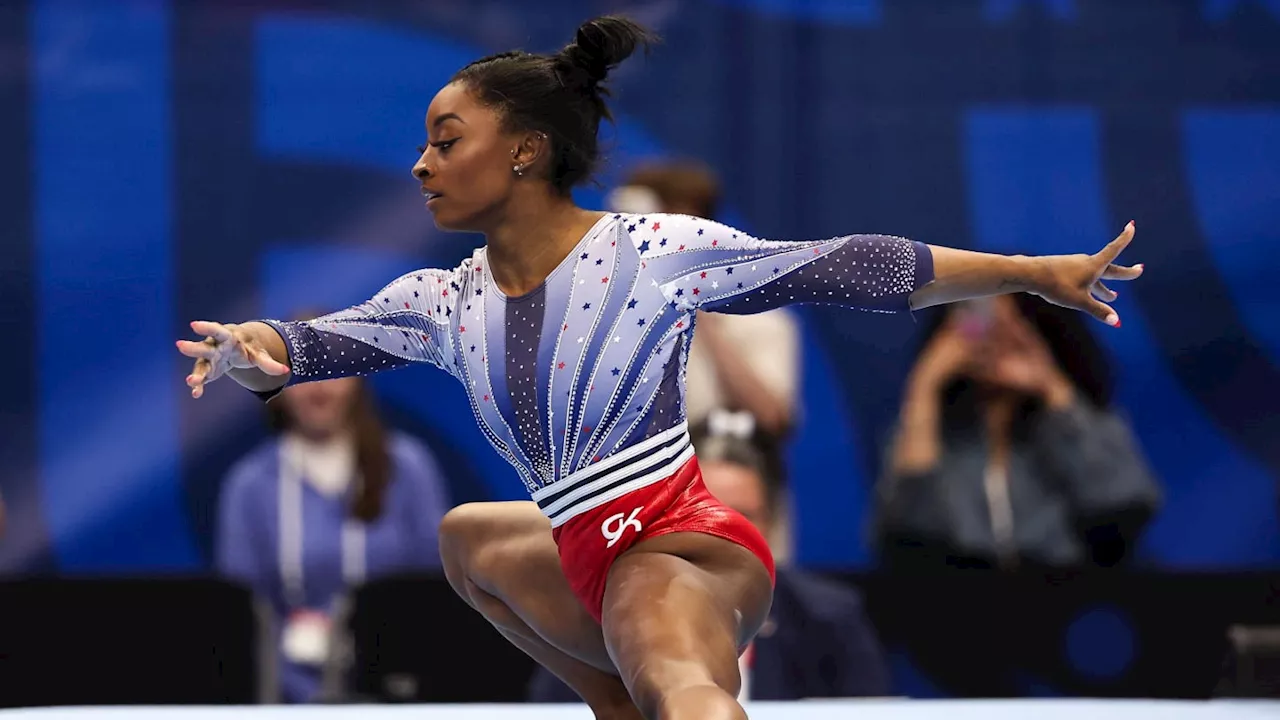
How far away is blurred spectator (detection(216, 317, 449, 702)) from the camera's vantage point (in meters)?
4.70

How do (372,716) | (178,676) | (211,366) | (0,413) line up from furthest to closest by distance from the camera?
(0,413) → (178,676) → (372,716) → (211,366)

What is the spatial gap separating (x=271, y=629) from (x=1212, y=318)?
10.8ft

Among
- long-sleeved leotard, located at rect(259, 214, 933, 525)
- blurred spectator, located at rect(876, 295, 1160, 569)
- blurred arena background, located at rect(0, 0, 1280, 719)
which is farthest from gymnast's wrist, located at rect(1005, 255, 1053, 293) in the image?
blurred arena background, located at rect(0, 0, 1280, 719)

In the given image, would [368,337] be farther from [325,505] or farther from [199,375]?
[325,505]

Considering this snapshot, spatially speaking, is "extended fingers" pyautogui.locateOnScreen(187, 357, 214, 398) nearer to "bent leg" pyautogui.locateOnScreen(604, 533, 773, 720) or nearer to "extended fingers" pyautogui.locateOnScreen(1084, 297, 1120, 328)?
"bent leg" pyautogui.locateOnScreen(604, 533, 773, 720)

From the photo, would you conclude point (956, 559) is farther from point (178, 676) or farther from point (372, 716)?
point (178, 676)

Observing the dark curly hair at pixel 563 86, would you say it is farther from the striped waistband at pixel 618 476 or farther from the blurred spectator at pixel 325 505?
the blurred spectator at pixel 325 505

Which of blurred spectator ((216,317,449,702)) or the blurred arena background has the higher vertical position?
the blurred arena background

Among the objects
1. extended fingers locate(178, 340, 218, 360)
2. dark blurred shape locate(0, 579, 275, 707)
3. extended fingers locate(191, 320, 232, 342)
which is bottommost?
dark blurred shape locate(0, 579, 275, 707)

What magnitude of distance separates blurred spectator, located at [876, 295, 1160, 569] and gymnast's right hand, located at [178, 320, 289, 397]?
2.71 metres

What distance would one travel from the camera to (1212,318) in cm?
523

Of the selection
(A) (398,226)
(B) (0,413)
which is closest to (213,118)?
(A) (398,226)

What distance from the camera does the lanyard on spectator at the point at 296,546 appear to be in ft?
15.4

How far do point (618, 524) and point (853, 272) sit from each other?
568 millimetres
